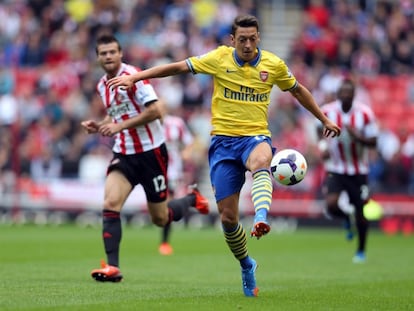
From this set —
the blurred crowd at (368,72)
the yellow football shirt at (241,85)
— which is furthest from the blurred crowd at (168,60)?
the yellow football shirt at (241,85)

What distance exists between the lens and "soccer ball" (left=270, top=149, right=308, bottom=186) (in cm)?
968

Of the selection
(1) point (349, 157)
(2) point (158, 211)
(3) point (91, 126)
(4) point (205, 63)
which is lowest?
(2) point (158, 211)

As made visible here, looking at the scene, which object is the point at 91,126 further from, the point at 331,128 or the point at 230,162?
the point at 331,128

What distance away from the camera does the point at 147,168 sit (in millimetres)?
11930

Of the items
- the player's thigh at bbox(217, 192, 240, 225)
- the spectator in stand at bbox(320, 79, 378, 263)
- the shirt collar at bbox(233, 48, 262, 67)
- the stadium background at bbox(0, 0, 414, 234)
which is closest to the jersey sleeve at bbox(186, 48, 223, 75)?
the shirt collar at bbox(233, 48, 262, 67)

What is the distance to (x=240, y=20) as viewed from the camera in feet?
32.1

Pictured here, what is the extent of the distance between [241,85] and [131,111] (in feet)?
7.11

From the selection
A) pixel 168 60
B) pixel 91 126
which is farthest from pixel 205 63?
pixel 168 60

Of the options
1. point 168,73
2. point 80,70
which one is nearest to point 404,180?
point 80,70

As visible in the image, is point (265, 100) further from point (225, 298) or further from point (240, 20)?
point (225, 298)

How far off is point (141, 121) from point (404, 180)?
45.3 ft

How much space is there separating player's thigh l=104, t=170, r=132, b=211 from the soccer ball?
243cm

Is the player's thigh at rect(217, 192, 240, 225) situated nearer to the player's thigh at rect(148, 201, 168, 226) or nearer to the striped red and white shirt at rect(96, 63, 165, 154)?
the striped red and white shirt at rect(96, 63, 165, 154)

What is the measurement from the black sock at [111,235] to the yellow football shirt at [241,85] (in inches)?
81.9
